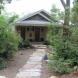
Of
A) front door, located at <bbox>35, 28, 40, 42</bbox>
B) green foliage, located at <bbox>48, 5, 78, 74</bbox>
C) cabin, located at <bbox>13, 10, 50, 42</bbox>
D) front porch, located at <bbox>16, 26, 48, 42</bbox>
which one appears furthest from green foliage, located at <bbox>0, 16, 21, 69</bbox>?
front door, located at <bbox>35, 28, 40, 42</bbox>

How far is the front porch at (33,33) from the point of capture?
22.2m

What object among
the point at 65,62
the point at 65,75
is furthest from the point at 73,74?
the point at 65,62

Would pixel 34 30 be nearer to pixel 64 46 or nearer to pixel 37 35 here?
pixel 37 35

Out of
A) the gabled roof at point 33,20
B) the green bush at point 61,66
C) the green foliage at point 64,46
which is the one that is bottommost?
the green bush at point 61,66

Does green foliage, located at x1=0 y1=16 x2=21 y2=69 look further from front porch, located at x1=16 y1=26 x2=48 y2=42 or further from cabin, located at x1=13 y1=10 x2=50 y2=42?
front porch, located at x1=16 y1=26 x2=48 y2=42

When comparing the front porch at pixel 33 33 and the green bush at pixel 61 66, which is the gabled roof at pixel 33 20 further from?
the green bush at pixel 61 66

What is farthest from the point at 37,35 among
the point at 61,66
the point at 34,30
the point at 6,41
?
the point at 61,66

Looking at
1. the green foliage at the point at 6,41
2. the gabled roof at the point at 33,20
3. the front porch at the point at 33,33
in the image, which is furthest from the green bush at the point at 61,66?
the front porch at the point at 33,33

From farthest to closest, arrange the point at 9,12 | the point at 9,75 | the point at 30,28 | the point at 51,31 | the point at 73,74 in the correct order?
the point at 9,12
the point at 30,28
the point at 51,31
the point at 9,75
the point at 73,74

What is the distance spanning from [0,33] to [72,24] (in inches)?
144

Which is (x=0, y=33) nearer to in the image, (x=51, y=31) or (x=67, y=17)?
(x=51, y=31)

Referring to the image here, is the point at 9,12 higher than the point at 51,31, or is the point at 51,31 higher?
the point at 9,12

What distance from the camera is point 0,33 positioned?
29.3 ft

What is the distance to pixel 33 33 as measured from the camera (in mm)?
22344
